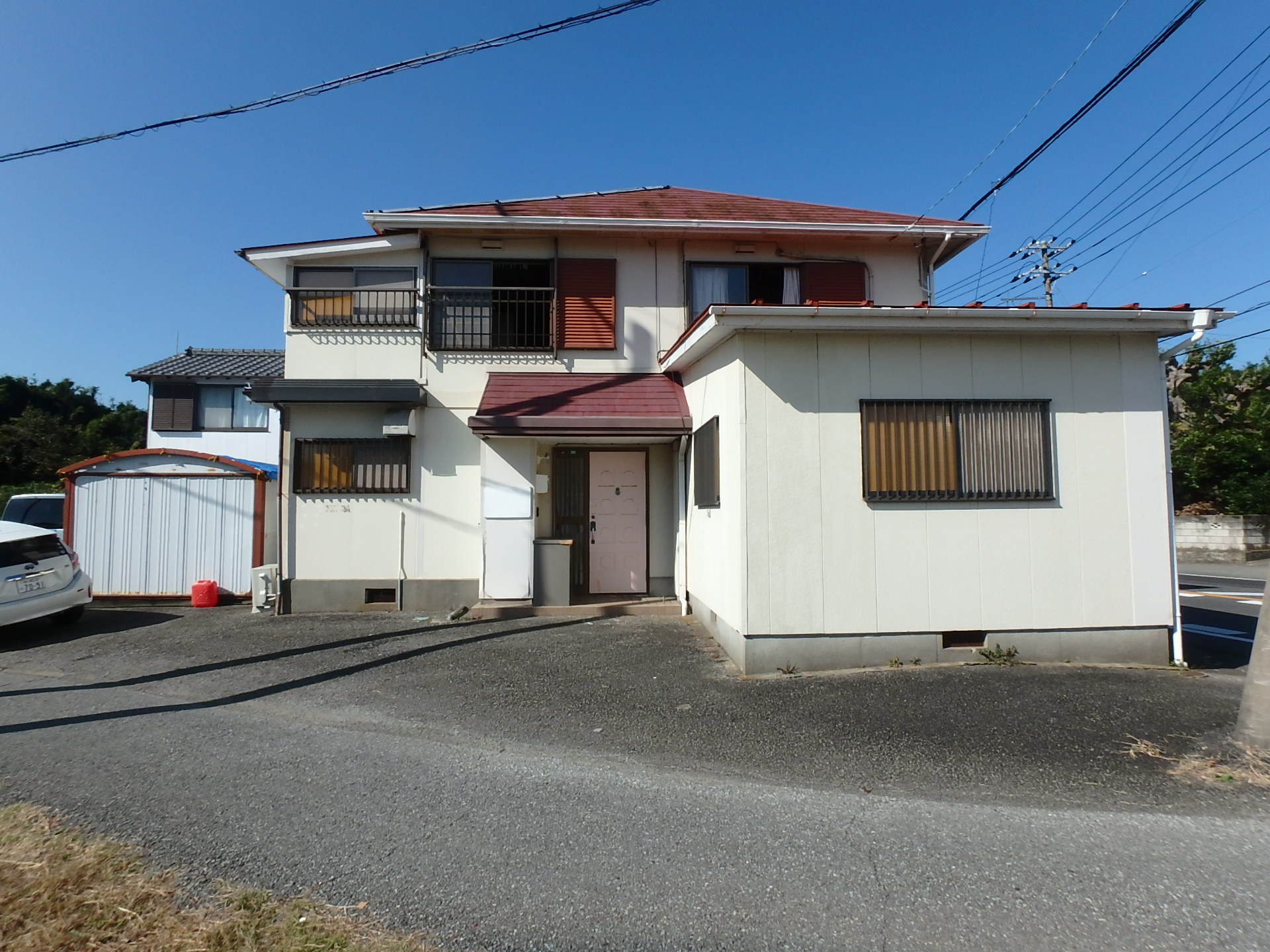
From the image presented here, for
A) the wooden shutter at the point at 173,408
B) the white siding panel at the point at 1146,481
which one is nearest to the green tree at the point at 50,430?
the wooden shutter at the point at 173,408

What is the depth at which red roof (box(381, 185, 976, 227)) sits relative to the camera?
969cm

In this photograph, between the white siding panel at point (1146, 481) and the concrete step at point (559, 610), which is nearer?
the white siding panel at point (1146, 481)

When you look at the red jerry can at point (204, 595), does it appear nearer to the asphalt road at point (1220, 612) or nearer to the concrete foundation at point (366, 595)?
the concrete foundation at point (366, 595)

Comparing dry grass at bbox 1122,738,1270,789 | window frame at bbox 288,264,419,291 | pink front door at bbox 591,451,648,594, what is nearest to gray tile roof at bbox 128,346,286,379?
window frame at bbox 288,264,419,291

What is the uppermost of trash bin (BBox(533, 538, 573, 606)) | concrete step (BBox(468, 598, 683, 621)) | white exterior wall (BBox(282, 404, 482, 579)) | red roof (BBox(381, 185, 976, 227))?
red roof (BBox(381, 185, 976, 227))

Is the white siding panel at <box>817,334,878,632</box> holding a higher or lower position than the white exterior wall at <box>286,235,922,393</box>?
lower

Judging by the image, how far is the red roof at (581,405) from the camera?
8.32 meters

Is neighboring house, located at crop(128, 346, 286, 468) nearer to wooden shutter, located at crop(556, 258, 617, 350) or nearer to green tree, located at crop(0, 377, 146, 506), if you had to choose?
green tree, located at crop(0, 377, 146, 506)

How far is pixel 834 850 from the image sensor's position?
3.22 meters

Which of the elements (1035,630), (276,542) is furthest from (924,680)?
(276,542)

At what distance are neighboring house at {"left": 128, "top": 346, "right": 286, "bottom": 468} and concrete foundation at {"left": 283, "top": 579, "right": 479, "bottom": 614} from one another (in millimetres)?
10783

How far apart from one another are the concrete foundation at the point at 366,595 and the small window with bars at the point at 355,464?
127 cm

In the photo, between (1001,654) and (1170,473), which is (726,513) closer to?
(1001,654)

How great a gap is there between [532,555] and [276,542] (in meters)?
4.48
